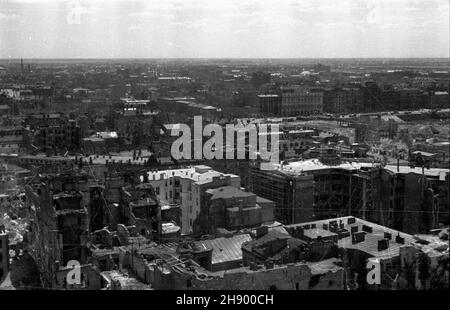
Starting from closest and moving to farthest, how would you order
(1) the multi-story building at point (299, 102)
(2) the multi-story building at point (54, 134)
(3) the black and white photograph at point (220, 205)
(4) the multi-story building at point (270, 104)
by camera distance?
(3) the black and white photograph at point (220, 205) → (2) the multi-story building at point (54, 134) → (4) the multi-story building at point (270, 104) → (1) the multi-story building at point (299, 102)

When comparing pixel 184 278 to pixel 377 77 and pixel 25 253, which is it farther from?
pixel 377 77

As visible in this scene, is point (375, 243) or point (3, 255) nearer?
point (375, 243)

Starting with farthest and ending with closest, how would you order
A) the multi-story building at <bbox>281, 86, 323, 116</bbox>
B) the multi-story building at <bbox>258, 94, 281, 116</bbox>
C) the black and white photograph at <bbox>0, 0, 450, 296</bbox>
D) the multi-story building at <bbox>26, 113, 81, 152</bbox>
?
the multi-story building at <bbox>281, 86, 323, 116</bbox>
the multi-story building at <bbox>258, 94, 281, 116</bbox>
the multi-story building at <bbox>26, 113, 81, 152</bbox>
the black and white photograph at <bbox>0, 0, 450, 296</bbox>

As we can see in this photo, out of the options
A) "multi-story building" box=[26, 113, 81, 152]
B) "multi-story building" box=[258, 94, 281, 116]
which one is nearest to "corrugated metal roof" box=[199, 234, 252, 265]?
"multi-story building" box=[26, 113, 81, 152]

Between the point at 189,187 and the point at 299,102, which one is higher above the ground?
the point at 299,102

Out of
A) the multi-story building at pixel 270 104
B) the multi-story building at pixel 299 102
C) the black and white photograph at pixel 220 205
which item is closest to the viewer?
the black and white photograph at pixel 220 205

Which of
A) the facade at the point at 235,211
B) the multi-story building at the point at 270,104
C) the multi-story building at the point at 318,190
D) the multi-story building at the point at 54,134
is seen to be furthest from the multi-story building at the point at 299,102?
the facade at the point at 235,211

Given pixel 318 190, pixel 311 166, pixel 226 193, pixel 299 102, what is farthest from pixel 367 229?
pixel 299 102

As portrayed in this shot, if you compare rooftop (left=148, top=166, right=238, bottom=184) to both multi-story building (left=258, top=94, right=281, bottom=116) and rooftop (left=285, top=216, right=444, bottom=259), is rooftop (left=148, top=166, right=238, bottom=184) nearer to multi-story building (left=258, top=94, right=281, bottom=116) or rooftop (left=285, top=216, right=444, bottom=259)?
rooftop (left=285, top=216, right=444, bottom=259)

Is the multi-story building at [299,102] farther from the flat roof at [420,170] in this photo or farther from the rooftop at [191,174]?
the flat roof at [420,170]

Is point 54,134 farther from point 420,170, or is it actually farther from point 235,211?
point 420,170
